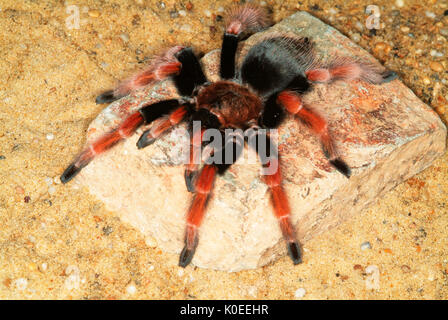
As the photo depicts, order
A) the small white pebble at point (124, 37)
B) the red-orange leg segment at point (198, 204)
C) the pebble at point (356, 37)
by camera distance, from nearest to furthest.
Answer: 1. the red-orange leg segment at point (198, 204)
2. the small white pebble at point (124, 37)
3. the pebble at point (356, 37)

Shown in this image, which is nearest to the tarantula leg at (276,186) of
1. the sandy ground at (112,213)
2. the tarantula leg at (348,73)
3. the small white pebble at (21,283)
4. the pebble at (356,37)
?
the sandy ground at (112,213)

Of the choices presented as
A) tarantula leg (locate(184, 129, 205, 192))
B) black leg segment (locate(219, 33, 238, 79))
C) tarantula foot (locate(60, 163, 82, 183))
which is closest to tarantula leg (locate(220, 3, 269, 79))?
black leg segment (locate(219, 33, 238, 79))

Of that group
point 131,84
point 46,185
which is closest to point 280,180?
point 131,84

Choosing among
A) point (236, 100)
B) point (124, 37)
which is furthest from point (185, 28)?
point (236, 100)

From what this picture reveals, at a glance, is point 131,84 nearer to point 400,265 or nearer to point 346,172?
point 346,172

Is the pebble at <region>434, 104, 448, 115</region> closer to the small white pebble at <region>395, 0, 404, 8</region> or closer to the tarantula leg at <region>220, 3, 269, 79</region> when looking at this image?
the small white pebble at <region>395, 0, 404, 8</region>

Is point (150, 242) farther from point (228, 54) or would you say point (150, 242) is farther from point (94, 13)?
point (94, 13)

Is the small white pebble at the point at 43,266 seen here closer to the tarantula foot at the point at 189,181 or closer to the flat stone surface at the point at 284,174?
the flat stone surface at the point at 284,174
